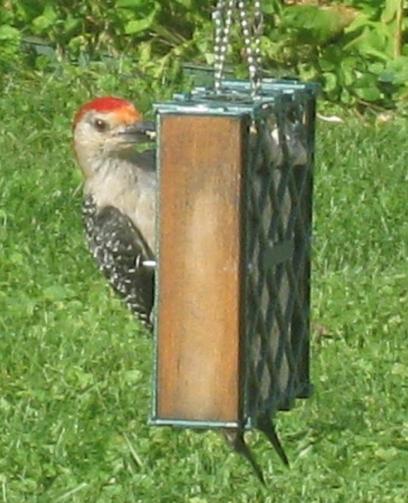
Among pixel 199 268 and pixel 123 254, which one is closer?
pixel 199 268

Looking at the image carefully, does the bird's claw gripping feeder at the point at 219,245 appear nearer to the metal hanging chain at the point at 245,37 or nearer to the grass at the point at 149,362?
the metal hanging chain at the point at 245,37

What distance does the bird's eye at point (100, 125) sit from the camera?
6164 millimetres

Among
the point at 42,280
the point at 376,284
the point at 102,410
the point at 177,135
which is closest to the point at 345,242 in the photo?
the point at 376,284

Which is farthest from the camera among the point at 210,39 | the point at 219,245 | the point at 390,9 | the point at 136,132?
the point at 210,39

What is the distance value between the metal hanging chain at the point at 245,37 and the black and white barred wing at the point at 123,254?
2243 mm

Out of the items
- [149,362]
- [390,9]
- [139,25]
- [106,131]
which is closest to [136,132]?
[106,131]

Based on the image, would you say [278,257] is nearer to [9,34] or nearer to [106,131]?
[106,131]

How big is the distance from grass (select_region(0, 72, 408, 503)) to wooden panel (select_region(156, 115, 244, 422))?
155 centimetres

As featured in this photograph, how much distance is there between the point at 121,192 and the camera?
20.4 feet

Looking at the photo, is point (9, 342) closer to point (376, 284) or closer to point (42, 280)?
point (42, 280)

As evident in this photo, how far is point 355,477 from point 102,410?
887 mm

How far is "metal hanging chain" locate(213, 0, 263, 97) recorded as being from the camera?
150 inches

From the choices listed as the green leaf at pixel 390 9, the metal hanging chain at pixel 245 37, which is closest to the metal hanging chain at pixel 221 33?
the metal hanging chain at pixel 245 37

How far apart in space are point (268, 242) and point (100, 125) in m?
2.30
